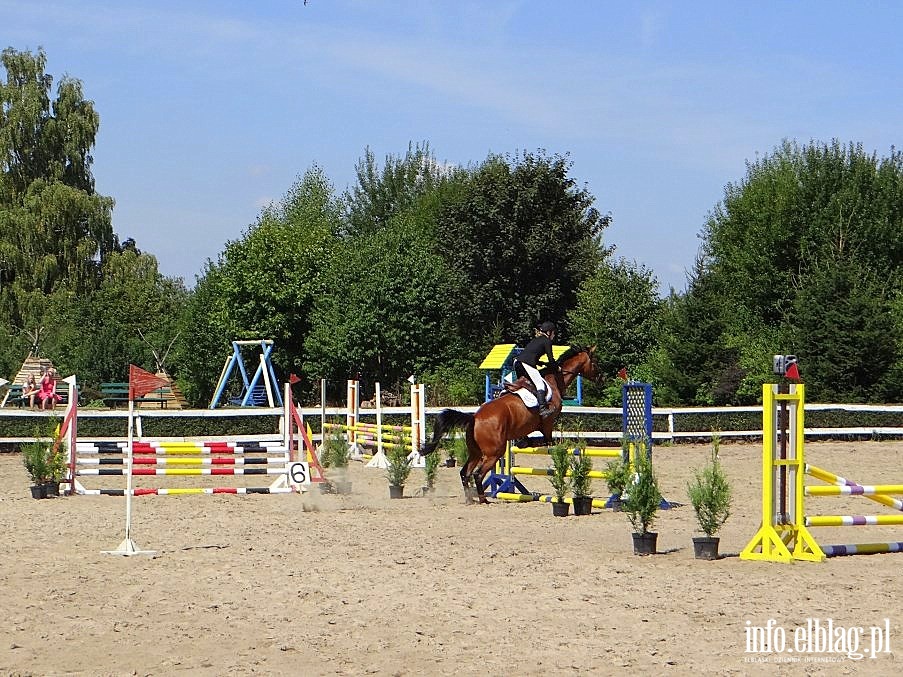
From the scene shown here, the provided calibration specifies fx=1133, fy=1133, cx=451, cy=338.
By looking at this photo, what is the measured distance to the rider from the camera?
589 inches

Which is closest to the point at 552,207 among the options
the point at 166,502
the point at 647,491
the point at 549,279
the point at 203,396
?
the point at 549,279

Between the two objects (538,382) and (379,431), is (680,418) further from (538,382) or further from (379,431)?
(538,382)

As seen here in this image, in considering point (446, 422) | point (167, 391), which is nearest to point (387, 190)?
point (167, 391)

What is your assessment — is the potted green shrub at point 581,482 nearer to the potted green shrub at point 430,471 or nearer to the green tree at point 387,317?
the potted green shrub at point 430,471

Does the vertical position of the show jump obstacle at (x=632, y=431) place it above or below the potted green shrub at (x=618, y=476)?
above

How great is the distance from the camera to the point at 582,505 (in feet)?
43.3

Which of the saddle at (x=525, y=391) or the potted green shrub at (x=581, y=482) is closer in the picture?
the potted green shrub at (x=581, y=482)

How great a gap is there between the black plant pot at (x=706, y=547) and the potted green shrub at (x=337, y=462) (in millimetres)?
7053

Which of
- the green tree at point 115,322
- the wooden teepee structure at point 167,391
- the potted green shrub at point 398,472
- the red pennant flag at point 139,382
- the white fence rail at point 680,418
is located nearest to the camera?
the red pennant flag at point 139,382

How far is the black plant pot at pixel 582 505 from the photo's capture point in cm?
1318

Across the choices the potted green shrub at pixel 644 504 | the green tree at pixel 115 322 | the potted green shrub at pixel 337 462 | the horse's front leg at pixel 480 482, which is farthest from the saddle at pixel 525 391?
the green tree at pixel 115 322

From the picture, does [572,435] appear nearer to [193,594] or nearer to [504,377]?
[504,377]

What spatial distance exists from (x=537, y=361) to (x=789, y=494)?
5996mm

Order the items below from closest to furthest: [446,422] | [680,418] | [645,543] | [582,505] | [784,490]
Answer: [784,490]
[645,543]
[582,505]
[446,422]
[680,418]
